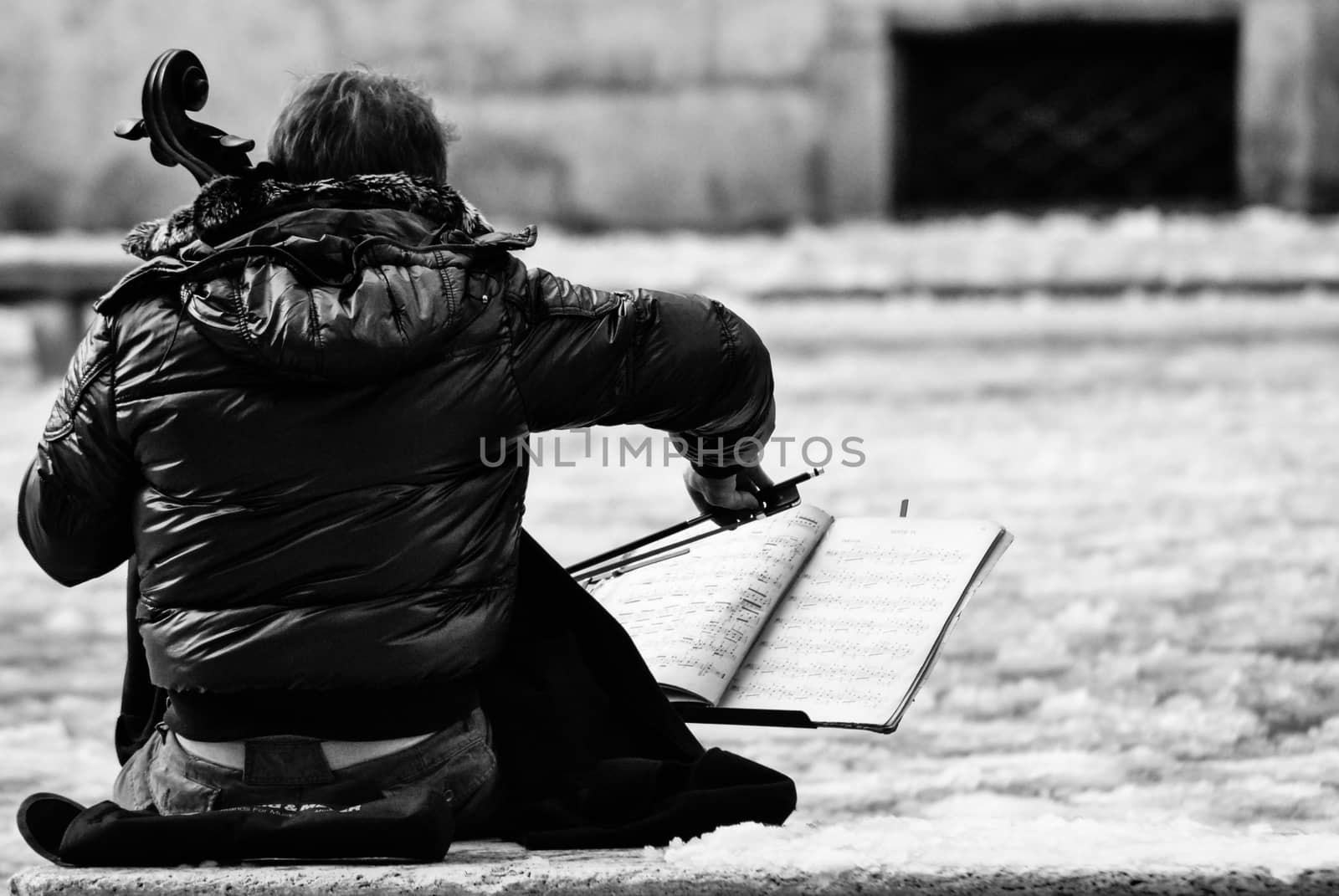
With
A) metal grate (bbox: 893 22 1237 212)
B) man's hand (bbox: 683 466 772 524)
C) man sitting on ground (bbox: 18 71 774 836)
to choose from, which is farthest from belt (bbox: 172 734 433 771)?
metal grate (bbox: 893 22 1237 212)

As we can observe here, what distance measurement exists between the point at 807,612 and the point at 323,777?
2.42 ft

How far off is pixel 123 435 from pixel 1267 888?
1386 mm

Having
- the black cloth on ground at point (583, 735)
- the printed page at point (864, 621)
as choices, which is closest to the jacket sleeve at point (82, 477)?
the black cloth on ground at point (583, 735)

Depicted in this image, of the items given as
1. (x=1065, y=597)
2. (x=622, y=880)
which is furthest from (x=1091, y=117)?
(x=622, y=880)

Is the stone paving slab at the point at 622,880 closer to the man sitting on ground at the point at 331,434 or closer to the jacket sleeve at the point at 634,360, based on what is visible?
the man sitting on ground at the point at 331,434

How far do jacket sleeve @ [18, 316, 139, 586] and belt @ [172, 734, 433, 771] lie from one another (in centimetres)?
29

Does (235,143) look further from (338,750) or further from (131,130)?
(338,750)

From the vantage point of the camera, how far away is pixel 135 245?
2.70 meters

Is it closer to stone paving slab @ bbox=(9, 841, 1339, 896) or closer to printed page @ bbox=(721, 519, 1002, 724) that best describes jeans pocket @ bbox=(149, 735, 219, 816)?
stone paving slab @ bbox=(9, 841, 1339, 896)

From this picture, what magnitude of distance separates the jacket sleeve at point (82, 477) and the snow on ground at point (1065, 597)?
2.38 feet

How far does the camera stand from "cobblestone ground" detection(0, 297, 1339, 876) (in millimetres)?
3725

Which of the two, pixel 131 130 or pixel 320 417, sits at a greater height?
pixel 131 130

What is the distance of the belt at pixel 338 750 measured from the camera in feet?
8.67

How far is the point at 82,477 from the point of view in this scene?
2.64 meters
